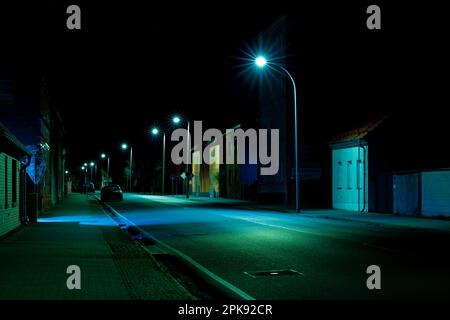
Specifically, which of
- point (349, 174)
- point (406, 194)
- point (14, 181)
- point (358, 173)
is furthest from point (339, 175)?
point (14, 181)

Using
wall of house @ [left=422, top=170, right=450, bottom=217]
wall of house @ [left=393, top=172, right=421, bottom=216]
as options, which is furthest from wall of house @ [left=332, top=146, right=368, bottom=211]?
wall of house @ [left=422, top=170, right=450, bottom=217]

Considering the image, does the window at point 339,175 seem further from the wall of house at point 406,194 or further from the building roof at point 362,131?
the wall of house at point 406,194

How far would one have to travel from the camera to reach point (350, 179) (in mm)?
34156

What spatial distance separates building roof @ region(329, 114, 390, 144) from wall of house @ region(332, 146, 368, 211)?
61cm

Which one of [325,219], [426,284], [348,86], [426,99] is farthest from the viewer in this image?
[348,86]

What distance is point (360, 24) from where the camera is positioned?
4412 cm

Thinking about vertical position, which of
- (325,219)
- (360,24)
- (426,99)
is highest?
(360,24)

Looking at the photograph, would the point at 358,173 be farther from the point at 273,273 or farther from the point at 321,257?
the point at 273,273

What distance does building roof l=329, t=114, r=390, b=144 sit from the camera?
32.1m

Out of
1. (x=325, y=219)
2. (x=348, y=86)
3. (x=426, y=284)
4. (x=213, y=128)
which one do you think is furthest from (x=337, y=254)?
(x=213, y=128)

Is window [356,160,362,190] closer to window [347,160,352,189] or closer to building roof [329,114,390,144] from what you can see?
window [347,160,352,189]
